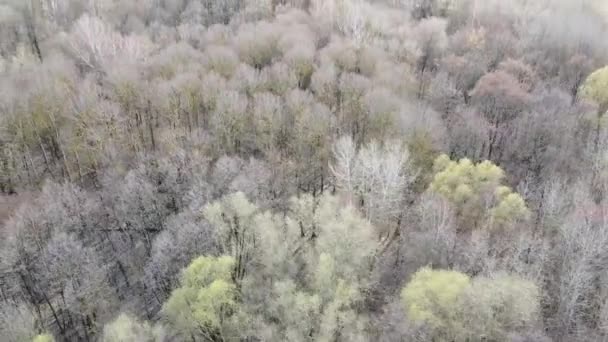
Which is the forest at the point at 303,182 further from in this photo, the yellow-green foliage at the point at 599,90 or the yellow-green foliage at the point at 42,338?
the yellow-green foliage at the point at 42,338

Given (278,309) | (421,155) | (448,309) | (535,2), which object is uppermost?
(535,2)

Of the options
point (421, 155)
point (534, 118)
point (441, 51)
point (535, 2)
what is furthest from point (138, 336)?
point (535, 2)

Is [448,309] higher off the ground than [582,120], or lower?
lower

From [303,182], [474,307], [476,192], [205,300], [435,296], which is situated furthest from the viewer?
[303,182]

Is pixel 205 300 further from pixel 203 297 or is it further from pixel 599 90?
pixel 599 90

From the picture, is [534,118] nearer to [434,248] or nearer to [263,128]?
[434,248]

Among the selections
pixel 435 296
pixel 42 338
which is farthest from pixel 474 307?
pixel 42 338
